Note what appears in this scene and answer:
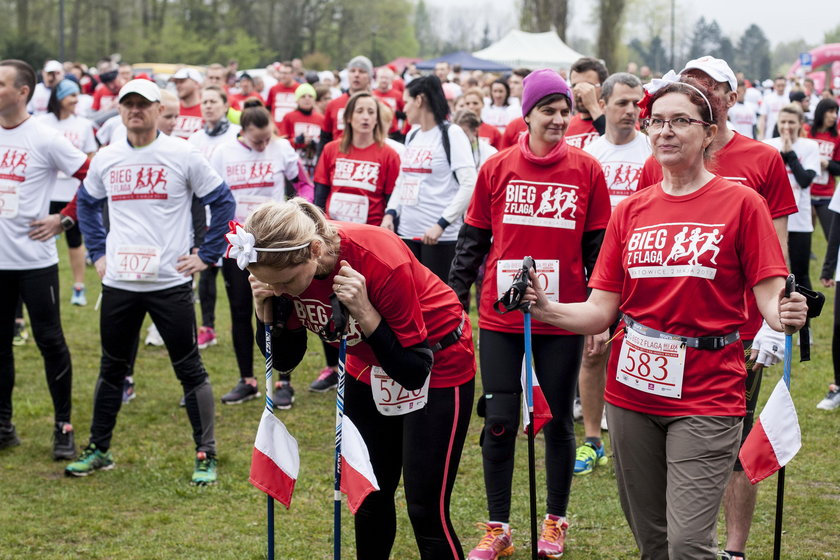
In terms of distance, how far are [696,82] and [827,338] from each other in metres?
7.37

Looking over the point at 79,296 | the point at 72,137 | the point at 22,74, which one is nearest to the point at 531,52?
the point at 72,137

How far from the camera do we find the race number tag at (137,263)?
5.97 metres

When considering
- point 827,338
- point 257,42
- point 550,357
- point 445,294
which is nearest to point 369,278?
point 445,294

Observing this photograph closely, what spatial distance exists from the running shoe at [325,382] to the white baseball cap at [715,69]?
5.01 metres

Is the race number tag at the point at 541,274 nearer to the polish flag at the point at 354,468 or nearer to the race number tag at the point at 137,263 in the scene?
the polish flag at the point at 354,468

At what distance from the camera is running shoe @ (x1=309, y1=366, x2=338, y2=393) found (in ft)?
28.0

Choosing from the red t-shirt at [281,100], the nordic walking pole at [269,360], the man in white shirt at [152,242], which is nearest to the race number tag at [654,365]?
the nordic walking pole at [269,360]

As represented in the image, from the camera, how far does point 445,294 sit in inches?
159

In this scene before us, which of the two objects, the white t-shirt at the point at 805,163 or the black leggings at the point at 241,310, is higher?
the white t-shirt at the point at 805,163

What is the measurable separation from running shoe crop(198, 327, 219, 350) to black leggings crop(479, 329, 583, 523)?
17.7 ft

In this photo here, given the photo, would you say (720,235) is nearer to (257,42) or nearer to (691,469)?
(691,469)

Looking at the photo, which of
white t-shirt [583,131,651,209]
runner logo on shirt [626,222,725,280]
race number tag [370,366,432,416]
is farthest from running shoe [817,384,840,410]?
race number tag [370,366,432,416]

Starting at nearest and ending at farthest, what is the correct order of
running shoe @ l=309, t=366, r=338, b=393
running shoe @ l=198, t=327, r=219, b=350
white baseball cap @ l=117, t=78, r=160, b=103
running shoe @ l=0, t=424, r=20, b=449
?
white baseball cap @ l=117, t=78, r=160, b=103 → running shoe @ l=0, t=424, r=20, b=449 → running shoe @ l=309, t=366, r=338, b=393 → running shoe @ l=198, t=327, r=219, b=350

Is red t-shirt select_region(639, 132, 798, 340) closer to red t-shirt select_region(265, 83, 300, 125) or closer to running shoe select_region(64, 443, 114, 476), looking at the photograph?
running shoe select_region(64, 443, 114, 476)
